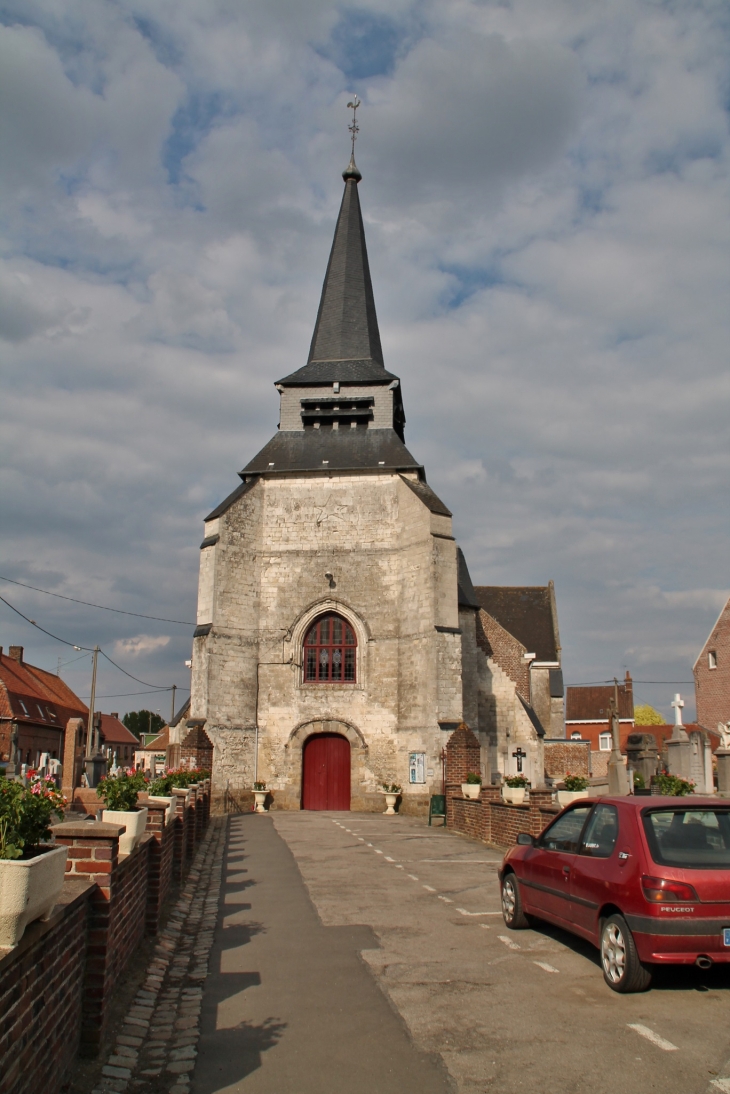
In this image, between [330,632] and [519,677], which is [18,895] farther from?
[519,677]

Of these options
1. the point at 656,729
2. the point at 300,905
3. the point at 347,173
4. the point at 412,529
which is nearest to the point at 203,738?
the point at 412,529

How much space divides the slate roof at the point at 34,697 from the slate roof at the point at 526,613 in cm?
2349

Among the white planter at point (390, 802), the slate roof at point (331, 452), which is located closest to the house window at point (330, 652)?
the white planter at point (390, 802)

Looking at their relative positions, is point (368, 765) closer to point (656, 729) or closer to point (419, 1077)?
point (419, 1077)

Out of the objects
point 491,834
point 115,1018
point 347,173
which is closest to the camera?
point 115,1018

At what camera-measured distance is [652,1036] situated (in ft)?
15.3

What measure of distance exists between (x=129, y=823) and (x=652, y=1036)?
3.73 meters

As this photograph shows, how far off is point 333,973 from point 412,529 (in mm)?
18132

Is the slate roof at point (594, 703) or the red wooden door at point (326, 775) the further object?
the slate roof at point (594, 703)

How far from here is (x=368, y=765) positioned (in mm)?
23078

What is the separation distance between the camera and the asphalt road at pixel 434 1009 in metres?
4.15

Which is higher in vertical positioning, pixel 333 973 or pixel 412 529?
pixel 412 529

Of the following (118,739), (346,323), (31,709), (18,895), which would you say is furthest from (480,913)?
(118,739)

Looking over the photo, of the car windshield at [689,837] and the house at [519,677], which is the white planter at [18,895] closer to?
the car windshield at [689,837]
